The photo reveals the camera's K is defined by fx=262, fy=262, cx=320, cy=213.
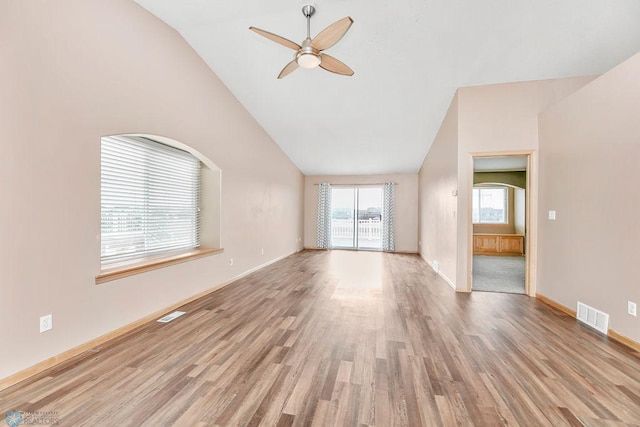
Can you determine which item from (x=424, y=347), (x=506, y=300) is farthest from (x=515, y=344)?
(x=506, y=300)

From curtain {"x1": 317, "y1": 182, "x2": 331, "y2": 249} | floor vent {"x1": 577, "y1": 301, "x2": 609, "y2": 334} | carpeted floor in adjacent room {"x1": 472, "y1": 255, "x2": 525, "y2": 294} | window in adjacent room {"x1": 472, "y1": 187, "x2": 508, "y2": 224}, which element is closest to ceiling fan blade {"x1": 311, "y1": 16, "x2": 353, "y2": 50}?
floor vent {"x1": 577, "y1": 301, "x2": 609, "y2": 334}

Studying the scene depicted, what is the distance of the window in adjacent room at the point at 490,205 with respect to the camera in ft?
28.2

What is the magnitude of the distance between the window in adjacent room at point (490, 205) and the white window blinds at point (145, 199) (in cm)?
853

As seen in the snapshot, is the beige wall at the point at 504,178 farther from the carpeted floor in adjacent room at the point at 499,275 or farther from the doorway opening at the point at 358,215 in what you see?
the doorway opening at the point at 358,215

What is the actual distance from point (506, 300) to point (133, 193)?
5.07 m

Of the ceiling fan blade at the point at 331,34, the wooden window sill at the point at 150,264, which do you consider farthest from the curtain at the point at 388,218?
the ceiling fan blade at the point at 331,34

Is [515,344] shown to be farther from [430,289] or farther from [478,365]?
[430,289]

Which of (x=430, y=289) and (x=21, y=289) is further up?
(x=21, y=289)

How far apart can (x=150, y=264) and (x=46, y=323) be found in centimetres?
100

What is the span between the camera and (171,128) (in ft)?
10.5

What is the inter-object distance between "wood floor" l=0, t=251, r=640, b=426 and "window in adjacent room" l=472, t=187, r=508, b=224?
20.1ft

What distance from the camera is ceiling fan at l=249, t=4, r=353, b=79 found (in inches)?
89.5

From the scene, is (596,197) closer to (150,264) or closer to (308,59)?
(308,59)

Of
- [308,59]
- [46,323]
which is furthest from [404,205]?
[46,323]
